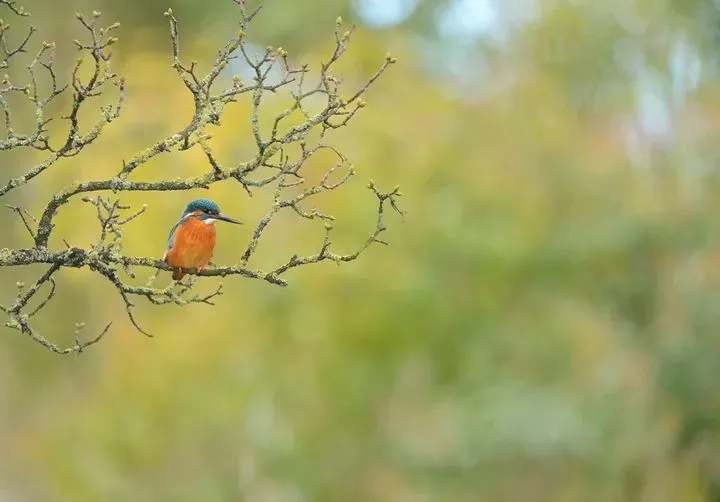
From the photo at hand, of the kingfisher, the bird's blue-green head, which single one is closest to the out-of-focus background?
the bird's blue-green head

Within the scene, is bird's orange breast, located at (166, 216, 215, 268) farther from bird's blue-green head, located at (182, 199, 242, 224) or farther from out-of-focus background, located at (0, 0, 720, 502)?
out-of-focus background, located at (0, 0, 720, 502)

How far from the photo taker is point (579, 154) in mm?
16047

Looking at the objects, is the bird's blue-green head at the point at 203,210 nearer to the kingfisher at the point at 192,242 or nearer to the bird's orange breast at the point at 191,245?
the kingfisher at the point at 192,242

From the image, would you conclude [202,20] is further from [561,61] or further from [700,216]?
[700,216]

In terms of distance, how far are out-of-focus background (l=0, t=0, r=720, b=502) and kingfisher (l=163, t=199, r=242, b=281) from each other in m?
7.18

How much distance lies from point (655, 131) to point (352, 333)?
6.27 meters

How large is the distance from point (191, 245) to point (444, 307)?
885 centimetres

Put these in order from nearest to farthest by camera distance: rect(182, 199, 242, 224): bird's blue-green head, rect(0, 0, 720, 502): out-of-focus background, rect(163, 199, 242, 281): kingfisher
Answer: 1. rect(163, 199, 242, 281): kingfisher
2. rect(182, 199, 242, 224): bird's blue-green head
3. rect(0, 0, 720, 502): out-of-focus background

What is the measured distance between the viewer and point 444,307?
47.2ft

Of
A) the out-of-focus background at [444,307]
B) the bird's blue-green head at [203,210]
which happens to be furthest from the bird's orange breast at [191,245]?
the out-of-focus background at [444,307]

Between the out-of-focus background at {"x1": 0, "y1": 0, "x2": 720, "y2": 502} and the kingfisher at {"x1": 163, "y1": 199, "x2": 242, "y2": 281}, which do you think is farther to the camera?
the out-of-focus background at {"x1": 0, "y1": 0, "x2": 720, "y2": 502}

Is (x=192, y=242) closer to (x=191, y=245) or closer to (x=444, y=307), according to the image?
(x=191, y=245)

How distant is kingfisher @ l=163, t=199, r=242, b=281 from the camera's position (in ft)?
18.7

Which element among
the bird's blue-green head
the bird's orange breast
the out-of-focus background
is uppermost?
the out-of-focus background
